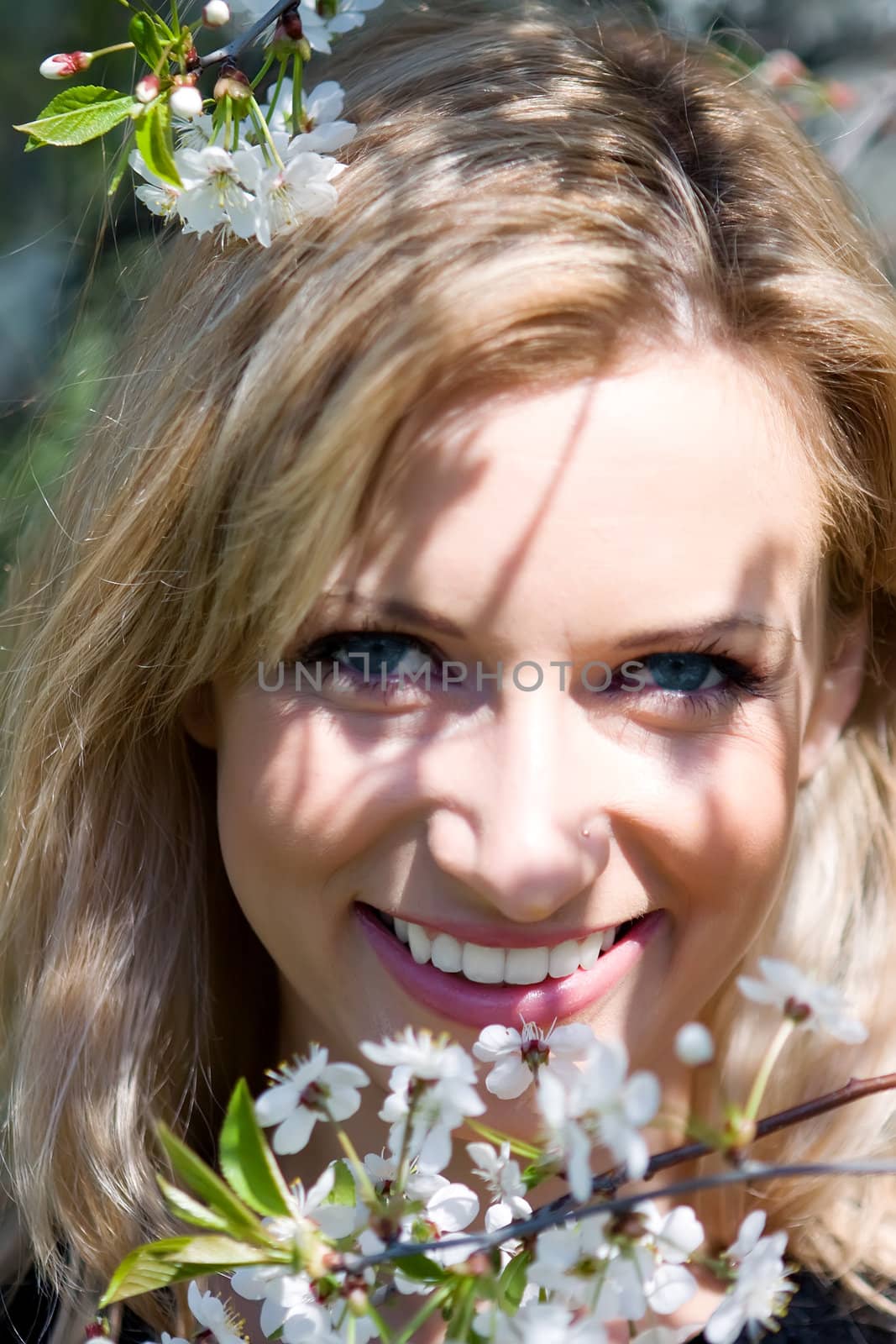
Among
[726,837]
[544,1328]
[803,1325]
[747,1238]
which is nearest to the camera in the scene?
[544,1328]

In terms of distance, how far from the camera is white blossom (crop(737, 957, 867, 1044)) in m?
0.84

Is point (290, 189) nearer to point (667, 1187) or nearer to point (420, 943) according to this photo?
point (420, 943)

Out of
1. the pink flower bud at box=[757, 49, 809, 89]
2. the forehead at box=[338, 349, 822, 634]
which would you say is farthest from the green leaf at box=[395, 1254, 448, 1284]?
the pink flower bud at box=[757, 49, 809, 89]

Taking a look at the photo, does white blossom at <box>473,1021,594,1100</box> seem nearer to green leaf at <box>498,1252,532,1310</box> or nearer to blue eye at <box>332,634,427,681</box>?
green leaf at <box>498,1252,532,1310</box>

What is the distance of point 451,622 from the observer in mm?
1324

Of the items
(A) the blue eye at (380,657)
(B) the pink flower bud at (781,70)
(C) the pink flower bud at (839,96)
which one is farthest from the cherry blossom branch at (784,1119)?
(C) the pink flower bud at (839,96)

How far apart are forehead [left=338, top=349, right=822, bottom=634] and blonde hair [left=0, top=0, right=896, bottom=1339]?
0.14 ft

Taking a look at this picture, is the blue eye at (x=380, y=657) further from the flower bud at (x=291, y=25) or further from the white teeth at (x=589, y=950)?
the flower bud at (x=291, y=25)

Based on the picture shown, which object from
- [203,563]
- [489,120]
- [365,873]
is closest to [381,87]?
[489,120]

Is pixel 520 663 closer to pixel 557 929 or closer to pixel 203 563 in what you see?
pixel 557 929

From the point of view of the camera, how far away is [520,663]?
4.36 feet

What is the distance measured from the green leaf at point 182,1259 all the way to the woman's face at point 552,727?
0.47 meters

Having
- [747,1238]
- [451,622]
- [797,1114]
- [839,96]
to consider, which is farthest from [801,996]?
[839,96]

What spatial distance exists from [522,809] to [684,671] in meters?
0.28
